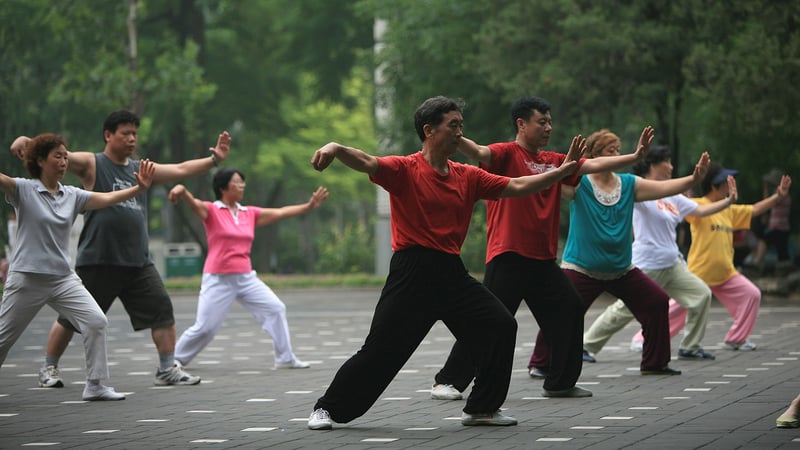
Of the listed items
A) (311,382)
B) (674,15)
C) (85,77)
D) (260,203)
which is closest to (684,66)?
(674,15)

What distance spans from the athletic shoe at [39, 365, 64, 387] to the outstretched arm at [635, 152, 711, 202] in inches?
192

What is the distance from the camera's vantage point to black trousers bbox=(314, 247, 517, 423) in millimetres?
8461

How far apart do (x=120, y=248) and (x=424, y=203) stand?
3.82m

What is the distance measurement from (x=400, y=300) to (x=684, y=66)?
1730 centimetres

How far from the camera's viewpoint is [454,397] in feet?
33.1

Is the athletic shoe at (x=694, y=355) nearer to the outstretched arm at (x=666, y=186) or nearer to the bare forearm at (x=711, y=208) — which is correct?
the bare forearm at (x=711, y=208)

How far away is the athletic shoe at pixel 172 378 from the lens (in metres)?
11.8

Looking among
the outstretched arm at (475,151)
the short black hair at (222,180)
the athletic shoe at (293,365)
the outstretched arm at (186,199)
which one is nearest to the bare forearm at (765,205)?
the athletic shoe at (293,365)

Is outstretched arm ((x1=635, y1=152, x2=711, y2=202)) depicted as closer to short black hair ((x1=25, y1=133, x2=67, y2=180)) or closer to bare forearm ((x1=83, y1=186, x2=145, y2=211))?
bare forearm ((x1=83, y1=186, x2=145, y2=211))

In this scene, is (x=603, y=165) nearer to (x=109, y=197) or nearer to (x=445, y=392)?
(x=445, y=392)

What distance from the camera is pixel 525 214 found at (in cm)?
1005

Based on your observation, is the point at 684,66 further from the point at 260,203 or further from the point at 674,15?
the point at 260,203

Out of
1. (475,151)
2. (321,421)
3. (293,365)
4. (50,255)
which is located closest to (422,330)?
(321,421)

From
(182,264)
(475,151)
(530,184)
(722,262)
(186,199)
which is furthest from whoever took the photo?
(182,264)
